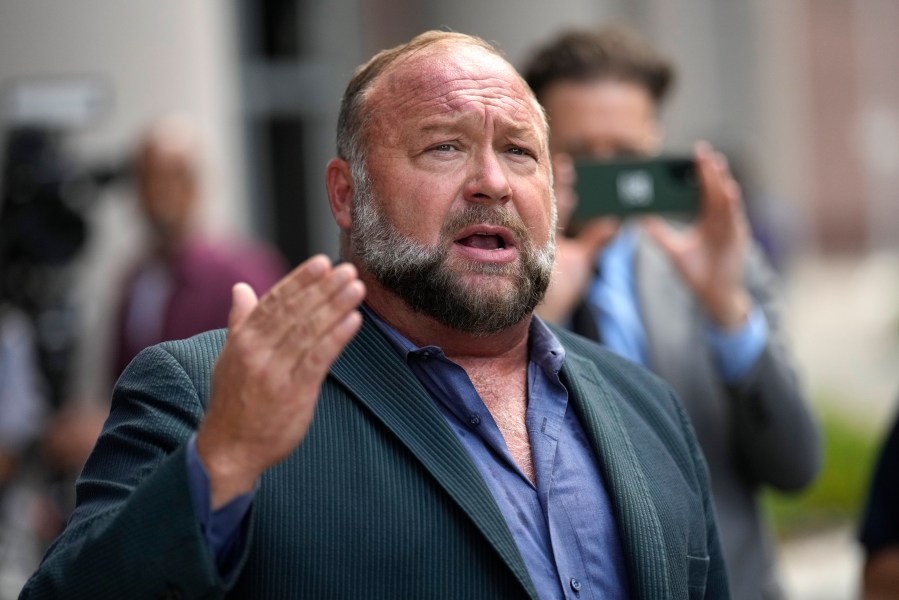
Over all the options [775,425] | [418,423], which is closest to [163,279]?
[775,425]

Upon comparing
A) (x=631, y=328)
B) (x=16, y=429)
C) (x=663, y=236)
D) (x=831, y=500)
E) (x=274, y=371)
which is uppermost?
(x=274, y=371)

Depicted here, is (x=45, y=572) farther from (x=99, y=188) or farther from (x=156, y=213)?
(x=99, y=188)

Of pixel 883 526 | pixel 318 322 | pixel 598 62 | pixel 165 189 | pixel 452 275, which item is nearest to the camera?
pixel 318 322

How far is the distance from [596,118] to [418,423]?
5.17 feet

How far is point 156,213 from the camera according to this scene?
16.7 feet

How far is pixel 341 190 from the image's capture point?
7.83 ft

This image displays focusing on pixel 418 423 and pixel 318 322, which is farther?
pixel 418 423

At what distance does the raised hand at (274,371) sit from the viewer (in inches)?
69.5

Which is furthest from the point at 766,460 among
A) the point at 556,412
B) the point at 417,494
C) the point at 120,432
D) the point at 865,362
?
the point at 865,362

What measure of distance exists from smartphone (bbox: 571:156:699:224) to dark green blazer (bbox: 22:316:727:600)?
116 cm

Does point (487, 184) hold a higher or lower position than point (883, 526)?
higher

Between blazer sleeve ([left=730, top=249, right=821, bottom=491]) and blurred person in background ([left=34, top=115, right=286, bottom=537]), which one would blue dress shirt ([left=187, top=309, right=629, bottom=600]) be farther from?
blurred person in background ([left=34, top=115, right=286, bottom=537])

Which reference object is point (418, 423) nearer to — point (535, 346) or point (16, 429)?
point (535, 346)

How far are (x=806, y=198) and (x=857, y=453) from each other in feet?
22.4
